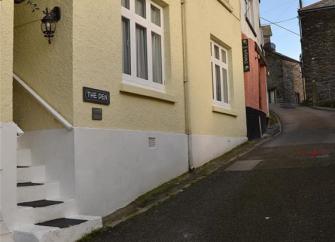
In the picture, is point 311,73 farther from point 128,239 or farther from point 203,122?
point 128,239

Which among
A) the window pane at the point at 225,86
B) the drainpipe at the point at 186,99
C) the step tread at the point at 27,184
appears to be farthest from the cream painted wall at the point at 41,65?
the window pane at the point at 225,86

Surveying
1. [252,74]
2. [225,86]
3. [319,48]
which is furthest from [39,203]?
[319,48]

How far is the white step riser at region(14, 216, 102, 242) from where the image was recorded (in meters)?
5.43

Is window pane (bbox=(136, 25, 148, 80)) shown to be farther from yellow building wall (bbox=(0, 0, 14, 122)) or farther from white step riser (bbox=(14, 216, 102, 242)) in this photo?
white step riser (bbox=(14, 216, 102, 242))

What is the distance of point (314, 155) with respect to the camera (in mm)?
11203

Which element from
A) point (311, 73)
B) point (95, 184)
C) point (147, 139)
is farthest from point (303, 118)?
point (95, 184)

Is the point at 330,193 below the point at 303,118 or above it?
below

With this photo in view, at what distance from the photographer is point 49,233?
5.47 metres

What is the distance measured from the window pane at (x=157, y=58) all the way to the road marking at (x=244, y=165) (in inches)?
95.9

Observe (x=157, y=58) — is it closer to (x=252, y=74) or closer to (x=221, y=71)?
(x=221, y=71)

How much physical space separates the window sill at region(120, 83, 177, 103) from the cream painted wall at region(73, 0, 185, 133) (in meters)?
0.04

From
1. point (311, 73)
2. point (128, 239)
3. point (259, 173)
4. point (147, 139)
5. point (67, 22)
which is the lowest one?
point (128, 239)

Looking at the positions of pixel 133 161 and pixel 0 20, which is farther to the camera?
pixel 133 161

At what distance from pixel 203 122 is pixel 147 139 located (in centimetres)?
280
